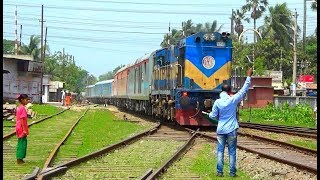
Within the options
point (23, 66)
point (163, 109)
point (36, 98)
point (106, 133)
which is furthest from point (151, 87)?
point (36, 98)

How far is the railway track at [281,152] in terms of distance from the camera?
10.8 meters

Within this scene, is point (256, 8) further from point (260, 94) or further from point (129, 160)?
point (129, 160)

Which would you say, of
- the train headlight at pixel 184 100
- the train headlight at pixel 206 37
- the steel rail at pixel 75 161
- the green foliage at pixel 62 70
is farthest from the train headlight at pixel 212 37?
the green foliage at pixel 62 70

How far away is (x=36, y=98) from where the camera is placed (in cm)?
4978

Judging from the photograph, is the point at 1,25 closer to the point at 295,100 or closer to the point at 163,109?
the point at 163,109

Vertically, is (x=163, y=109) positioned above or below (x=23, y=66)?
below

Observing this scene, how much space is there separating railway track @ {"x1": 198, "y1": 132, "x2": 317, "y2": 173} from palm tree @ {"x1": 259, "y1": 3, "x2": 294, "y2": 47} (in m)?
51.6

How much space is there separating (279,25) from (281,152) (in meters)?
56.2

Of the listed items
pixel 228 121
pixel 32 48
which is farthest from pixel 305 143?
pixel 32 48

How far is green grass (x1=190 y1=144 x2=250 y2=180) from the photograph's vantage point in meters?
9.57

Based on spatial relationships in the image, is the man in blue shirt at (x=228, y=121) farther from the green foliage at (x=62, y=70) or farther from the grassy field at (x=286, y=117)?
the green foliage at (x=62, y=70)

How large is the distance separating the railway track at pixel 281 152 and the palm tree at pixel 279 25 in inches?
2031

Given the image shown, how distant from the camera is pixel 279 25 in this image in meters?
67.4

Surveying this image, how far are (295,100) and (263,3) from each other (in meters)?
36.0
